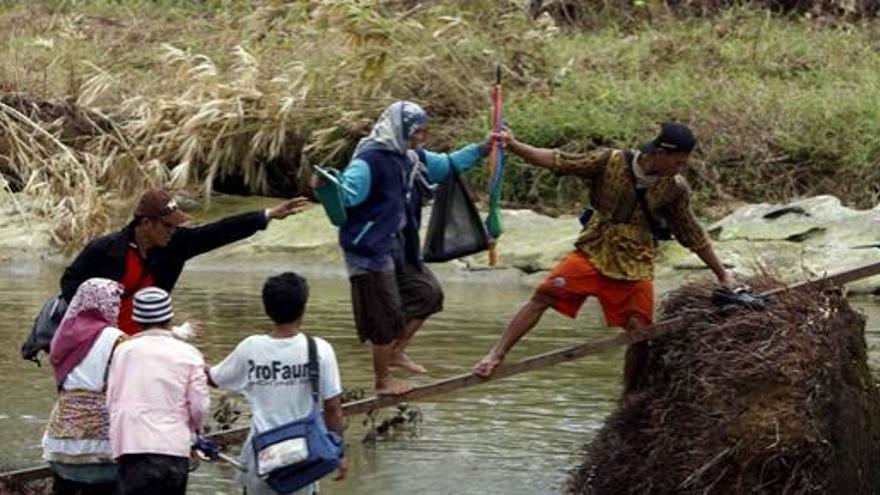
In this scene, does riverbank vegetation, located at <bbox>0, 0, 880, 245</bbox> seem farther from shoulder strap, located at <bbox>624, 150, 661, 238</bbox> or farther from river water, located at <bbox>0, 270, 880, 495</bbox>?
shoulder strap, located at <bbox>624, 150, 661, 238</bbox>

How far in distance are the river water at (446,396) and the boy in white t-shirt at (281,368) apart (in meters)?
2.32

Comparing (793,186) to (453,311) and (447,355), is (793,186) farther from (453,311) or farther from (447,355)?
(447,355)

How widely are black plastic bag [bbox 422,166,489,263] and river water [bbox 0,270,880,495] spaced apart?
3.69 feet

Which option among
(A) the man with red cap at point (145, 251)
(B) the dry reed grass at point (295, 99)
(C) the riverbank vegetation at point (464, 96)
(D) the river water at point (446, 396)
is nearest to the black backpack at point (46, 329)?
(A) the man with red cap at point (145, 251)

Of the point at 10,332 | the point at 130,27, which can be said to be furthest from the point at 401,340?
the point at 130,27

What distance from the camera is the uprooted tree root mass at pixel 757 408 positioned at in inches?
318

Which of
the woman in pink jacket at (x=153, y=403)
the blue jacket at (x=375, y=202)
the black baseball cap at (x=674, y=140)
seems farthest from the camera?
the blue jacket at (x=375, y=202)

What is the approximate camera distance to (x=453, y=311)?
50.6 feet

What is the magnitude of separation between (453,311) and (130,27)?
13.8m

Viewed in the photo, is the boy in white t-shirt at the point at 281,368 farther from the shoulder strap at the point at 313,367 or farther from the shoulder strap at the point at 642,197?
the shoulder strap at the point at 642,197

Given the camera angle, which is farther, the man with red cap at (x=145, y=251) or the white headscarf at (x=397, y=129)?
the white headscarf at (x=397, y=129)

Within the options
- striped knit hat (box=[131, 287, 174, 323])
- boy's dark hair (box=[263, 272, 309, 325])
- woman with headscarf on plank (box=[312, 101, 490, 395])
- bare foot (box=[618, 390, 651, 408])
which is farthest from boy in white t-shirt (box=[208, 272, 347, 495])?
bare foot (box=[618, 390, 651, 408])

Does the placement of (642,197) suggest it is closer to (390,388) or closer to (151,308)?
(390,388)

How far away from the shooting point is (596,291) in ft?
29.4
